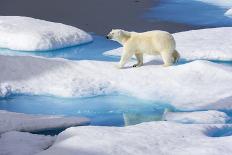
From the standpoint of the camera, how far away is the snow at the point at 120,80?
5672 mm

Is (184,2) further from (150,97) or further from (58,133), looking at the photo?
(58,133)

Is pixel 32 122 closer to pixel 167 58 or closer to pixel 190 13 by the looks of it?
pixel 167 58

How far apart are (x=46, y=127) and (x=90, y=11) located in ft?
22.1

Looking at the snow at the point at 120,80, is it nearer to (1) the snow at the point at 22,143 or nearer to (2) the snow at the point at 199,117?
(2) the snow at the point at 199,117

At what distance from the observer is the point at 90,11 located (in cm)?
1132

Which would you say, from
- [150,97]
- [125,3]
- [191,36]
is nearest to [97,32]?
[191,36]

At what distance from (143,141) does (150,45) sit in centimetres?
242

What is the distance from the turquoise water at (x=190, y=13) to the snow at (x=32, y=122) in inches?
211

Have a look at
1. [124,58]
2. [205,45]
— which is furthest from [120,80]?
[205,45]

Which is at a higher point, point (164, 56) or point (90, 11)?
point (164, 56)

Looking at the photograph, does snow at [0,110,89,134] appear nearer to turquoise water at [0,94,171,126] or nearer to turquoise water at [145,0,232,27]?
turquoise water at [0,94,171,126]

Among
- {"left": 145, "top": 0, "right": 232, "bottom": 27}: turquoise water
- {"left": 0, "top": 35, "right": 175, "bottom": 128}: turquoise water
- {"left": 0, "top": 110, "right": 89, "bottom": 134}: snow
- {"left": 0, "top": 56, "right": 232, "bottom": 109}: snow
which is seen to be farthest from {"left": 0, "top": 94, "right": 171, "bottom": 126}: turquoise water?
{"left": 145, "top": 0, "right": 232, "bottom": 27}: turquoise water

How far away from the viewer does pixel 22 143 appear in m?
4.26

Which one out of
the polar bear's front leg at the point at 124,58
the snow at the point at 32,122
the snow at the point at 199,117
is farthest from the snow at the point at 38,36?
the snow at the point at 199,117
